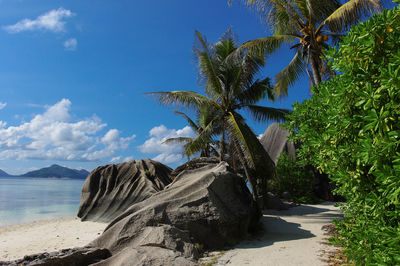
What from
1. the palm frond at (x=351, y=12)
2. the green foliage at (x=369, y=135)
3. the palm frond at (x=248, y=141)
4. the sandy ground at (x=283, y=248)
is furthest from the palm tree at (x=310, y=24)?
the green foliage at (x=369, y=135)

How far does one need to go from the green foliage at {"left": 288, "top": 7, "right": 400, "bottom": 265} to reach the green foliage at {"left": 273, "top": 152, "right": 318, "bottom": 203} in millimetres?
12834

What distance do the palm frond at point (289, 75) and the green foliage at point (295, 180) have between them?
4.56 m

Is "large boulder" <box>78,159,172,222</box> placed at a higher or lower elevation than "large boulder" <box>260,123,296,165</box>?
lower

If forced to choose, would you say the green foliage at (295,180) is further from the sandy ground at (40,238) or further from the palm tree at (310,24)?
the sandy ground at (40,238)

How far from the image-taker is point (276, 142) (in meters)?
20.5

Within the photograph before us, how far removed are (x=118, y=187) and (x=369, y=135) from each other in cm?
1506

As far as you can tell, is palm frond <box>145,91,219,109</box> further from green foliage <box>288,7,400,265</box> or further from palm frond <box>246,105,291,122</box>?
green foliage <box>288,7,400,265</box>

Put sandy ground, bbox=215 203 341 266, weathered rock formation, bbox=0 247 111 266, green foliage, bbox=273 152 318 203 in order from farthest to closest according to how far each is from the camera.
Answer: green foliage, bbox=273 152 318 203 < sandy ground, bbox=215 203 341 266 < weathered rock formation, bbox=0 247 111 266

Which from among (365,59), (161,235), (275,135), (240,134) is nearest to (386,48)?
(365,59)

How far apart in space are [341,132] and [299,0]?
1031cm

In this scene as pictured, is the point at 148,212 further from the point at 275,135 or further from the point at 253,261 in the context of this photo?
the point at 275,135

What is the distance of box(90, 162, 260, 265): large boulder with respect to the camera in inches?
189

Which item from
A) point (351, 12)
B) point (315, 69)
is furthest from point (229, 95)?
point (351, 12)

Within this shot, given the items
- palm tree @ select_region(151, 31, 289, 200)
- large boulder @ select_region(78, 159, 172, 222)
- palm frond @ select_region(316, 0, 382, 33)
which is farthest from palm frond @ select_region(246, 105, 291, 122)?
large boulder @ select_region(78, 159, 172, 222)
